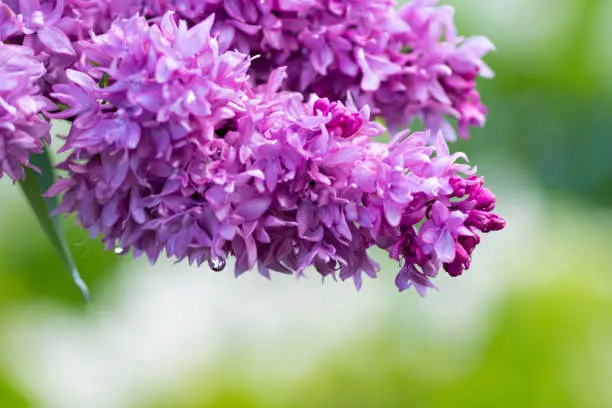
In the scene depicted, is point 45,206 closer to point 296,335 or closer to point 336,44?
point 336,44

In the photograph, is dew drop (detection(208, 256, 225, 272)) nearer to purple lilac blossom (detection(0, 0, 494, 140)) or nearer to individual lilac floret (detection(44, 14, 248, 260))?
individual lilac floret (detection(44, 14, 248, 260))

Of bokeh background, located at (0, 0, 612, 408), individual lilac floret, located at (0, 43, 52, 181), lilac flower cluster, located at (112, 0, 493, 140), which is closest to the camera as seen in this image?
individual lilac floret, located at (0, 43, 52, 181)

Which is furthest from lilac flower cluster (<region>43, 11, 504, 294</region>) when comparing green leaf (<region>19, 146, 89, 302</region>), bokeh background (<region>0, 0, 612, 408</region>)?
bokeh background (<region>0, 0, 612, 408</region>)

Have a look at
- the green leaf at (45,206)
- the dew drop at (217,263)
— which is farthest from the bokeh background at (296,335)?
the dew drop at (217,263)

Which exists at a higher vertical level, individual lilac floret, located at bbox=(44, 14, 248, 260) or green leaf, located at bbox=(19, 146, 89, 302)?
individual lilac floret, located at bbox=(44, 14, 248, 260)

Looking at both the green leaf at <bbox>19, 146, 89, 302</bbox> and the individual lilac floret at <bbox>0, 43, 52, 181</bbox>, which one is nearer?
the individual lilac floret at <bbox>0, 43, 52, 181</bbox>

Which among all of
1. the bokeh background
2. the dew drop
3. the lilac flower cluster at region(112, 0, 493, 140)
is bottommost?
the bokeh background
